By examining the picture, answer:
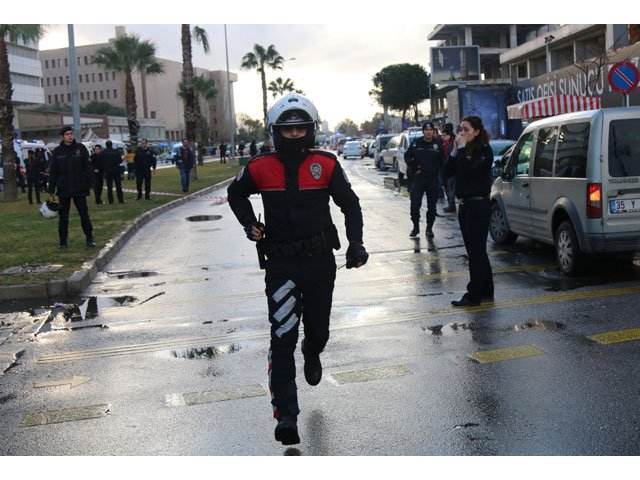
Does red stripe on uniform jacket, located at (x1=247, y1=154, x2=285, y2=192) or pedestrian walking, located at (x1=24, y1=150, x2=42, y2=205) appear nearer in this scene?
red stripe on uniform jacket, located at (x1=247, y1=154, x2=285, y2=192)

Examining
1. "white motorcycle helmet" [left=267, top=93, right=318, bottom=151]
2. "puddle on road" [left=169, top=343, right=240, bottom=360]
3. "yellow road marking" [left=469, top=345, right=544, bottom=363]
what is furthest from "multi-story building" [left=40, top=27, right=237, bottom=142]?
"white motorcycle helmet" [left=267, top=93, right=318, bottom=151]

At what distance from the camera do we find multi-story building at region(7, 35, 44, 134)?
81250 mm

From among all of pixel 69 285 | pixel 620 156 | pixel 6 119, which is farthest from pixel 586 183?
pixel 6 119

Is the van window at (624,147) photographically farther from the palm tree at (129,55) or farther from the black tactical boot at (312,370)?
the palm tree at (129,55)

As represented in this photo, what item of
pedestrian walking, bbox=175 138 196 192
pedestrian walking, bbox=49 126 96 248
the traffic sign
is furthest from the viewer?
pedestrian walking, bbox=175 138 196 192

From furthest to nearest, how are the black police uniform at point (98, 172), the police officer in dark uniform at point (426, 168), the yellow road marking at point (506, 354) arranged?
1. the black police uniform at point (98, 172)
2. the police officer in dark uniform at point (426, 168)
3. the yellow road marking at point (506, 354)

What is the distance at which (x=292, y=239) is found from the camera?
4.27 meters

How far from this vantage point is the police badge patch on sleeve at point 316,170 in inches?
168

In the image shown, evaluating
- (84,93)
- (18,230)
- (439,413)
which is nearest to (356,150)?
(18,230)

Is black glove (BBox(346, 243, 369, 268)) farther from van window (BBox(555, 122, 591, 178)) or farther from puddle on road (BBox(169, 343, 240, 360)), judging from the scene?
van window (BBox(555, 122, 591, 178))

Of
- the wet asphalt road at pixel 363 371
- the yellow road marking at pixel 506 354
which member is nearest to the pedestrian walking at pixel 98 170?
the wet asphalt road at pixel 363 371

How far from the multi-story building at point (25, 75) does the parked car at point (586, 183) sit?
7821 cm

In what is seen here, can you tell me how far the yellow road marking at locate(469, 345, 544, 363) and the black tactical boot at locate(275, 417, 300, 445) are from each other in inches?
80.5
